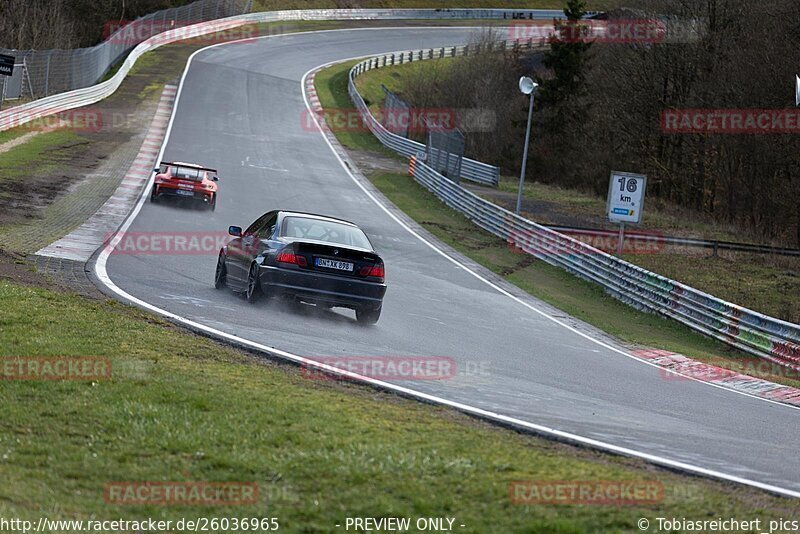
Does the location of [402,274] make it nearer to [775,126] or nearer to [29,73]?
[775,126]

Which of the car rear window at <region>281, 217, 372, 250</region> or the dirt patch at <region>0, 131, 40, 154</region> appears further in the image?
the dirt patch at <region>0, 131, 40, 154</region>

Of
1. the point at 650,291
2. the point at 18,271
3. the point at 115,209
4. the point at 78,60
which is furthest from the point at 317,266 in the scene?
the point at 78,60

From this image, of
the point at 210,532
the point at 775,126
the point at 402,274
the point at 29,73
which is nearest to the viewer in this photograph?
the point at 210,532

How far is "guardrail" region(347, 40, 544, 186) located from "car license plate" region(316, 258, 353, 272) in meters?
30.5

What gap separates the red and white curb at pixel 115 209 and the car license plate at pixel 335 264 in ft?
16.4

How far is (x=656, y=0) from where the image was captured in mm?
46969

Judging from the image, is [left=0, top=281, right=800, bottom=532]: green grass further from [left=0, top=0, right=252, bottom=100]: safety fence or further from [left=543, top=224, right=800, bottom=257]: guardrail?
[left=0, top=0, right=252, bottom=100]: safety fence

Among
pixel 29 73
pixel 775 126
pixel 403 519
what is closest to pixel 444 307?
pixel 403 519

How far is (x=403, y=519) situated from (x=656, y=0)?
45120 millimetres

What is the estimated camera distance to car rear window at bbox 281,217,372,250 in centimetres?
1405

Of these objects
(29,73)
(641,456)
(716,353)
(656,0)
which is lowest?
(716,353)

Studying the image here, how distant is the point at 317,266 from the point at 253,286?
3.58ft

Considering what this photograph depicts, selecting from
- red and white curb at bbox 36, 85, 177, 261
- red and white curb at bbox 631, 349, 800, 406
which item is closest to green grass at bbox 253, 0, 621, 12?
red and white curb at bbox 36, 85, 177, 261

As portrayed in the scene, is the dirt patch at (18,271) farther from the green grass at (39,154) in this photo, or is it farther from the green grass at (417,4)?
the green grass at (417,4)
